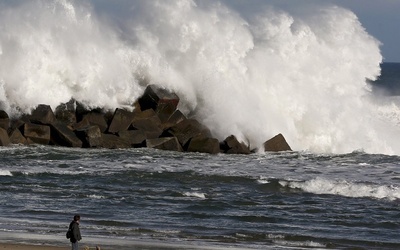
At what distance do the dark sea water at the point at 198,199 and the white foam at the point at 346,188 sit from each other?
0.08 feet

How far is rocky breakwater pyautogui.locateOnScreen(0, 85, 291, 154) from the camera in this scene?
27.9m

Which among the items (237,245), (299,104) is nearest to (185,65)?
(299,104)

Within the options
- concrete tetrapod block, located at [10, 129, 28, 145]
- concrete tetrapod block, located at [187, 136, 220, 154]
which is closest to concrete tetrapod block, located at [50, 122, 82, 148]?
concrete tetrapod block, located at [10, 129, 28, 145]

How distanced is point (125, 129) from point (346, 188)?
799cm

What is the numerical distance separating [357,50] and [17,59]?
1277 cm

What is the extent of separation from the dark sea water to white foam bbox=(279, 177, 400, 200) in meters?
0.02

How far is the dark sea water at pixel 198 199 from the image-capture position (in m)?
17.0

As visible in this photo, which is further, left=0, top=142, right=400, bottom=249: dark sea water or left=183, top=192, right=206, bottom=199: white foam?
left=183, top=192, right=206, bottom=199: white foam

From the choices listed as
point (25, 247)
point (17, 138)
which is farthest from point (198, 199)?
point (17, 138)

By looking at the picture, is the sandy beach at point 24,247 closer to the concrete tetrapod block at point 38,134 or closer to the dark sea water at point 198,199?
the dark sea water at point 198,199

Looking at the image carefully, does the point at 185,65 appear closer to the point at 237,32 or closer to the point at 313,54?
the point at 237,32

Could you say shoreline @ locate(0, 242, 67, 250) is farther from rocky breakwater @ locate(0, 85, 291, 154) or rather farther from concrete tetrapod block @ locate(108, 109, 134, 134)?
concrete tetrapod block @ locate(108, 109, 134, 134)

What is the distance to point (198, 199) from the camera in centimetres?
2089

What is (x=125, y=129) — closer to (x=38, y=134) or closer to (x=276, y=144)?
(x=38, y=134)
